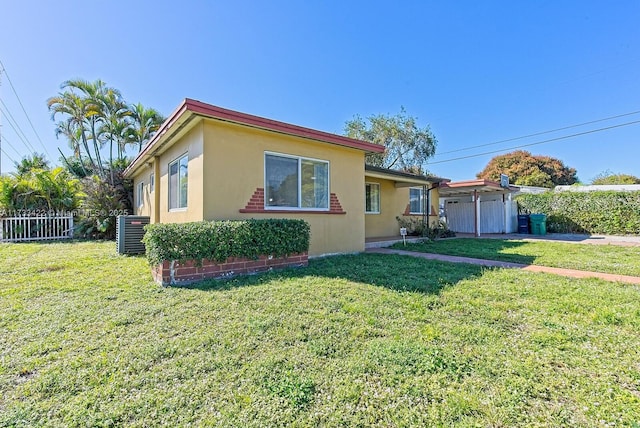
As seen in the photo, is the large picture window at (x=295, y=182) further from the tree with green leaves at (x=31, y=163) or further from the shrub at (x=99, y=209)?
the tree with green leaves at (x=31, y=163)

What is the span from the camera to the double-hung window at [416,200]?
1375 centimetres

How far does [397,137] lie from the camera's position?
22938 mm

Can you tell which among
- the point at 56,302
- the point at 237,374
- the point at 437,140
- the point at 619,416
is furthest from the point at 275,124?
the point at 437,140

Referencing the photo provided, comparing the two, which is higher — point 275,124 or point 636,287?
point 275,124

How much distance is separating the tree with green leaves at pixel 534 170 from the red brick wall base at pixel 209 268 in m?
33.5

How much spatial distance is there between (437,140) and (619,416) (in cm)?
2417

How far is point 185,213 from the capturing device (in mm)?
6785

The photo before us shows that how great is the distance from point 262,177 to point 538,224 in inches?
600

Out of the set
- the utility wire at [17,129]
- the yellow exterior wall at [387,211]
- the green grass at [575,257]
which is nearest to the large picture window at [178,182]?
the green grass at [575,257]

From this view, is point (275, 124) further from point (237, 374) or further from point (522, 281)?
point (522, 281)

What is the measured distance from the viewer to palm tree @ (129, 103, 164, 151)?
1733cm

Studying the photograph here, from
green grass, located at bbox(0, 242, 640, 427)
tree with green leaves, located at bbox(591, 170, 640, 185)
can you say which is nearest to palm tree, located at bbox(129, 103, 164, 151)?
green grass, located at bbox(0, 242, 640, 427)

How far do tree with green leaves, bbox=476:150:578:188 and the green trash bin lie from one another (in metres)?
18.8

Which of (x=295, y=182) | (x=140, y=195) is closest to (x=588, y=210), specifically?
(x=295, y=182)
